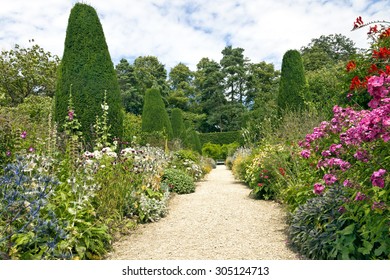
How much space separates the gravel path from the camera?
11.6 feet

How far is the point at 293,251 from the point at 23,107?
787 inches

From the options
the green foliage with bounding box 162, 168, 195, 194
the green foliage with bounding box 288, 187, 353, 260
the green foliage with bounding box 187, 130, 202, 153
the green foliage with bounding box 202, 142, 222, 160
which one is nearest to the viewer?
the green foliage with bounding box 288, 187, 353, 260

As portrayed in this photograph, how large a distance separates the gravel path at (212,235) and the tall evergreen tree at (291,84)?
19.8ft

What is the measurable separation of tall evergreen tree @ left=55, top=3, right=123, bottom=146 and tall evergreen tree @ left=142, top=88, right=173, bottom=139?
5.87 m

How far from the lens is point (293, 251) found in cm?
357

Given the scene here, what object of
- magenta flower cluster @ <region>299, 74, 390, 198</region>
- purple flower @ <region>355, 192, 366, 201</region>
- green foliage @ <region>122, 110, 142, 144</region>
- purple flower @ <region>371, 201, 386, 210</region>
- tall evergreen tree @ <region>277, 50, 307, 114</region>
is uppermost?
tall evergreen tree @ <region>277, 50, 307, 114</region>

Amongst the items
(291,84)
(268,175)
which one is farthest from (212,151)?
(268,175)

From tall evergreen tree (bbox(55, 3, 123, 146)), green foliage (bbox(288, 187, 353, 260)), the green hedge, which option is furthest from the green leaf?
the green hedge

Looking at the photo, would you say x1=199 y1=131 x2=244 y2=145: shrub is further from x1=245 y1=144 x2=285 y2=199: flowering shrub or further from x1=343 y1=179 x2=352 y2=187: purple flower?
x1=343 y1=179 x2=352 y2=187: purple flower

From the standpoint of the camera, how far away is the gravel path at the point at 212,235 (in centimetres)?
355

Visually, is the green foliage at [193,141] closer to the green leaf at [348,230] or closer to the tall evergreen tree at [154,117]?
the tall evergreen tree at [154,117]

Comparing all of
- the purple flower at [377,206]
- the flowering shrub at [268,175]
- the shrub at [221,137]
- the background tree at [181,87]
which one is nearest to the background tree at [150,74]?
the background tree at [181,87]

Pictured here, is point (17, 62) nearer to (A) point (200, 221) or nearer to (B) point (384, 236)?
(A) point (200, 221)
